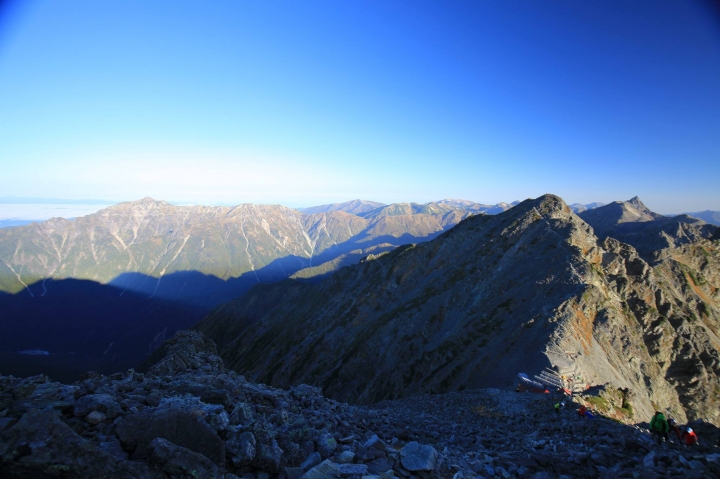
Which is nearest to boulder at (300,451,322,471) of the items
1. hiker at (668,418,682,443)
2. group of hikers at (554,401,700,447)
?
group of hikers at (554,401,700,447)

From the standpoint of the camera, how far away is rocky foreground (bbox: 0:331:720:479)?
23.3 feet

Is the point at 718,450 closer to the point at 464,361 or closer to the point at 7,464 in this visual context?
the point at 7,464

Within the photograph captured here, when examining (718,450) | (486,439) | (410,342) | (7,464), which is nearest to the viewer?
(7,464)

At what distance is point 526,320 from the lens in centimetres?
4400

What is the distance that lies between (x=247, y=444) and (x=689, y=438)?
684 inches

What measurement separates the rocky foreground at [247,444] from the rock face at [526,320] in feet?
77.5

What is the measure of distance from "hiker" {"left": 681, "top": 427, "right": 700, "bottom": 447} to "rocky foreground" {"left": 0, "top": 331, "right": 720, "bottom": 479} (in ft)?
0.97

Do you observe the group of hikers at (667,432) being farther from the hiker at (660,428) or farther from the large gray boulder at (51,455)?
the large gray boulder at (51,455)

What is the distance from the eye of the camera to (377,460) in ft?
32.8

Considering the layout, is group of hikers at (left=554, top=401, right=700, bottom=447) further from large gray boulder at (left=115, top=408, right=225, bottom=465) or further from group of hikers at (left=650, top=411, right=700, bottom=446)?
large gray boulder at (left=115, top=408, right=225, bottom=465)

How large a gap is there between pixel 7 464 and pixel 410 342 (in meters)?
60.9

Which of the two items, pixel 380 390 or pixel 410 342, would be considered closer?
pixel 380 390

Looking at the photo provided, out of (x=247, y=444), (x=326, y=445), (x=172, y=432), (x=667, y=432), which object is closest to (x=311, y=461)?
(x=326, y=445)

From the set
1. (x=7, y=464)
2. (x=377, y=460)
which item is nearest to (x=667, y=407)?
(x=377, y=460)
